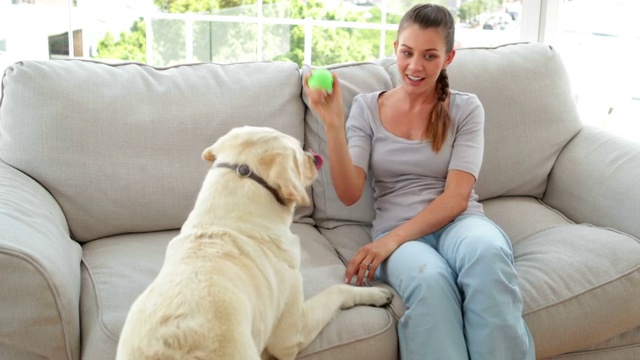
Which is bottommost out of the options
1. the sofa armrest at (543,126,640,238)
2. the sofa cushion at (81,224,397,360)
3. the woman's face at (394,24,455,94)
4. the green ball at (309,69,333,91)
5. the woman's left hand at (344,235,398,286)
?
the sofa cushion at (81,224,397,360)

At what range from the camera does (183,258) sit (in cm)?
154

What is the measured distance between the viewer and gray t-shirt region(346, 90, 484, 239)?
2189 mm

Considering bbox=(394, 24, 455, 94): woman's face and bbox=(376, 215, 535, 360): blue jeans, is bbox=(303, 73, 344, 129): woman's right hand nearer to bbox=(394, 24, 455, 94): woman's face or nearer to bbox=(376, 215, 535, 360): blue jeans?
bbox=(394, 24, 455, 94): woman's face

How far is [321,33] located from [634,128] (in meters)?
1.77

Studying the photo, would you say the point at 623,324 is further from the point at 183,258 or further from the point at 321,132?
the point at 183,258

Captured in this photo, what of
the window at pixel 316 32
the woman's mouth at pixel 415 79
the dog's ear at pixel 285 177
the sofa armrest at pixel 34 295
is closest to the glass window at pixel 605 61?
the window at pixel 316 32

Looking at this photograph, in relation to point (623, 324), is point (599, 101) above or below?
above

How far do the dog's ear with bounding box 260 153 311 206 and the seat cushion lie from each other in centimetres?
76

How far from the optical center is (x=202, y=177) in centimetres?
232

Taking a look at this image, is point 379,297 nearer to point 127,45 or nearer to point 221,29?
point 221,29

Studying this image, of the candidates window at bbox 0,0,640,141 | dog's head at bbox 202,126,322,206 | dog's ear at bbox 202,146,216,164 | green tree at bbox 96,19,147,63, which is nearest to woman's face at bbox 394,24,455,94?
dog's head at bbox 202,126,322,206

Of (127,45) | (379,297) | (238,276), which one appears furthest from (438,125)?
(127,45)

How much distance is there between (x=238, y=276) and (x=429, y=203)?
84 cm

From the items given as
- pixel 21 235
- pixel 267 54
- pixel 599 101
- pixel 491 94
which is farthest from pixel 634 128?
pixel 21 235
